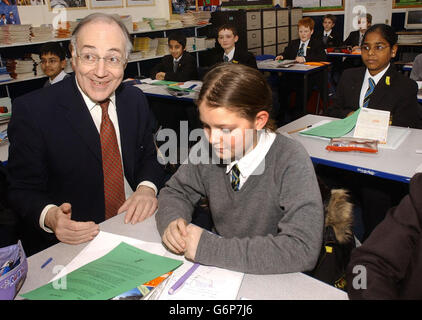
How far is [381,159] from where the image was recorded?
1.76 meters

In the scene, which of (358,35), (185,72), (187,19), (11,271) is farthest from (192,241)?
(358,35)

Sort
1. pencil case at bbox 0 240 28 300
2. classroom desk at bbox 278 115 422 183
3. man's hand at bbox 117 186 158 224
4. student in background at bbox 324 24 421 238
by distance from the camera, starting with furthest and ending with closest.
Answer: student in background at bbox 324 24 421 238
classroom desk at bbox 278 115 422 183
man's hand at bbox 117 186 158 224
pencil case at bbox 0 240 28 300

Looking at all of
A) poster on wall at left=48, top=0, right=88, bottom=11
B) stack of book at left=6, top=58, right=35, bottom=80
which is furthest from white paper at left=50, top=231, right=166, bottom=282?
poster on wall at left=48, top=0, right=88, bottom=11

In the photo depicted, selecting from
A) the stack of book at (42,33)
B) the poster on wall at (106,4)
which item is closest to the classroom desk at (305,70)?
the poster on wall at (106,4)

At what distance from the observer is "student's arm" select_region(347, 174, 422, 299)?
95cm

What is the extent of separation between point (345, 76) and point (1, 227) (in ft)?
8.12

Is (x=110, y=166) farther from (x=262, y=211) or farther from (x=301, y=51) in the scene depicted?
(x=301, y=51)

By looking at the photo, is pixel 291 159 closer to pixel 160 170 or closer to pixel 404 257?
pixel 404 257

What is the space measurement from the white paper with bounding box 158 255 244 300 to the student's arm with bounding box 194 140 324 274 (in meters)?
0.02

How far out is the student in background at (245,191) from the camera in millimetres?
984

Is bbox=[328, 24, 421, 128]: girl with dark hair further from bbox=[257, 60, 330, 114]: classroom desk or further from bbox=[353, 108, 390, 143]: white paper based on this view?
bbox=[257, 60, 330, 114]: classroom desk

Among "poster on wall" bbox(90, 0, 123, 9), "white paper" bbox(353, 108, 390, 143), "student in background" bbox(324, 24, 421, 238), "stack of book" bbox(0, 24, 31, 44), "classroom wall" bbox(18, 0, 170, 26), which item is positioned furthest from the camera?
"poster on wall" bbox(90, 0, 123, 9)

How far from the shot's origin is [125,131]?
1.62 metres

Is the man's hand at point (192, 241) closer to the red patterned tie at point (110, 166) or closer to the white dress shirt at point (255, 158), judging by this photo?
the white dress shirt at point (255, 158)
